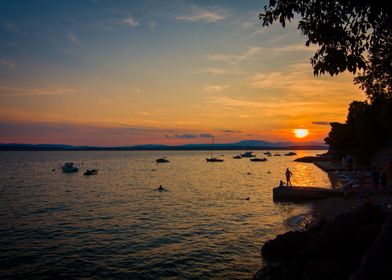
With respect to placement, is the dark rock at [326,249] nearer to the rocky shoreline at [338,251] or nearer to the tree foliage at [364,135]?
the rocky shoreline at [338,251]

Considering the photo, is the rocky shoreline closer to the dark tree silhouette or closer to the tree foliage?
the dark tree silhouette

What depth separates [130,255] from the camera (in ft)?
66.6

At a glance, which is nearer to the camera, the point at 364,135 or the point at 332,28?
the point at 332,28

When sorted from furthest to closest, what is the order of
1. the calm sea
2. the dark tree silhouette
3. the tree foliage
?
the tree foliage < the calm sea < the dark tree silhouette

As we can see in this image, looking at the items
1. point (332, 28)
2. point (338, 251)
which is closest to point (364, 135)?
point (338, 251)

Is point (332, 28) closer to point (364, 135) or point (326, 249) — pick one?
→ point (326, 249)

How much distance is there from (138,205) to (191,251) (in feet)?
Answer: 66.5

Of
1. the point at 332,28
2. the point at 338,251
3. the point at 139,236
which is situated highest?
the point at 332,28

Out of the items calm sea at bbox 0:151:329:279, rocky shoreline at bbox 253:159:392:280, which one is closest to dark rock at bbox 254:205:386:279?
rocky shoreline at bbox 253:159:392:280

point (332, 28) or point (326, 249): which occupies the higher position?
point (332, 28)

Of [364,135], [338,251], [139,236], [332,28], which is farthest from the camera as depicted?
[364,135]

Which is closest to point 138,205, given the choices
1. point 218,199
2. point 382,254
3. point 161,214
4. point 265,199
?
point 161,214

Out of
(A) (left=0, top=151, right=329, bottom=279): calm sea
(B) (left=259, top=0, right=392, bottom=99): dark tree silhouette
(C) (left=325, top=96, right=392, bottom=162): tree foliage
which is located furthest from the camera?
(C) (left=325, top=96, right=392, bottom=162): tree foliage

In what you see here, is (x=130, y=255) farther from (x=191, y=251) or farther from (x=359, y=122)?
(x=359, y=122)
